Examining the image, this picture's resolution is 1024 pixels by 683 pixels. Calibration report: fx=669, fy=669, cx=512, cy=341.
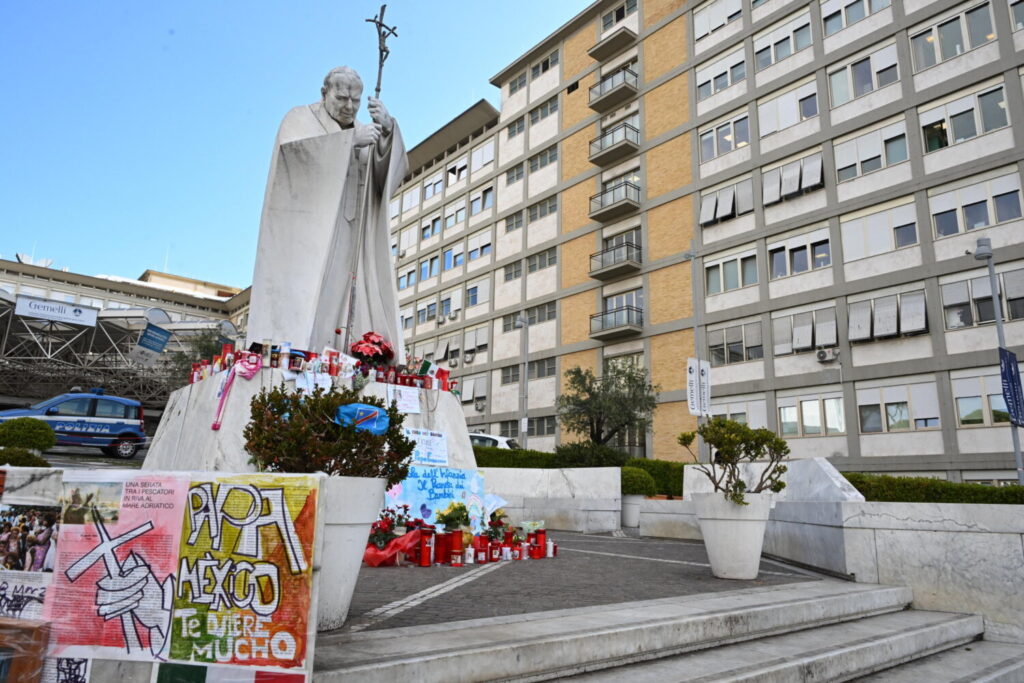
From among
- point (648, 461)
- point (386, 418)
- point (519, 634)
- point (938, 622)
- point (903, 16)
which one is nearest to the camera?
point (519, 634)

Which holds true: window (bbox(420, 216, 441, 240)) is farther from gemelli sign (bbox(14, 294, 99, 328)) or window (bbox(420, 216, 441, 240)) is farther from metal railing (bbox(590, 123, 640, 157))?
gemelli sign (bbox(14, 294, 99, 328))

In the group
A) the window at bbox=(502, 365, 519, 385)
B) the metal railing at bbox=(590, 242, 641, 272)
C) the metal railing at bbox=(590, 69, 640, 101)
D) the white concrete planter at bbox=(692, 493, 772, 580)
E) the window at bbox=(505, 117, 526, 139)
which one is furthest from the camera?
the window at bbox=(505, 117, 526, 139)

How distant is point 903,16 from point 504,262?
911 inches

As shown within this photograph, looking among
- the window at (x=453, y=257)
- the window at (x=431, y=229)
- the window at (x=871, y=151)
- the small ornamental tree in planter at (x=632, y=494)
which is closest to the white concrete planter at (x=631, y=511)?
the small ornamental tree in planter at (x=632, y=494)

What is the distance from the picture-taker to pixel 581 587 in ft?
21.2

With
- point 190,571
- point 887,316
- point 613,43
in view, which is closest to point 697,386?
point 887,316

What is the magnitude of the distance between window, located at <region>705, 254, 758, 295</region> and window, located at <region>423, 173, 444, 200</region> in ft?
84.3

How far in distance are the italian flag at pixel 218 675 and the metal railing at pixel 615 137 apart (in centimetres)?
3244

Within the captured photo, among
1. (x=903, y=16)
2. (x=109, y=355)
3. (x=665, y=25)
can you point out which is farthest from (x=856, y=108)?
(x=109, y=355)

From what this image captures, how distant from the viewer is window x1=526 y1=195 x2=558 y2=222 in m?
38.0

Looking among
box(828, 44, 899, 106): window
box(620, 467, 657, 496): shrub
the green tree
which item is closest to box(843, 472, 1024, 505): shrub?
box(620, 467, 657, 496): shrub

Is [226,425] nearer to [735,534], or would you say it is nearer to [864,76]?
[735,534]

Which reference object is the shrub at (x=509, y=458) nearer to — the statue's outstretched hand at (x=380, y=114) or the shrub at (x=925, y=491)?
the statue's outstretched hand at (x=380, y=114)

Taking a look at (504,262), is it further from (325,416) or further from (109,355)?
(325,416)
